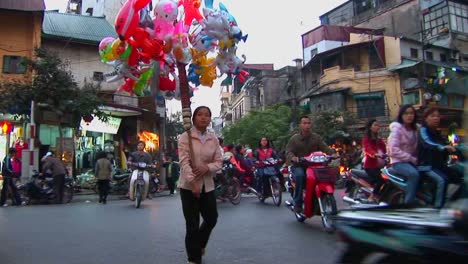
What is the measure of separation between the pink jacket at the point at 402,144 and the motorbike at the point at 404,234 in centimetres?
338

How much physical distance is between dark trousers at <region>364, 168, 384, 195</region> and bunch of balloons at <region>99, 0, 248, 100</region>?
2.80 metres

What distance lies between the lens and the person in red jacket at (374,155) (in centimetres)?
744

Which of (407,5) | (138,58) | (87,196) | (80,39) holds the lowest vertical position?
(87,196)

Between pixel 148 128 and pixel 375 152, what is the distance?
23628mm

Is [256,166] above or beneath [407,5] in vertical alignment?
beneath

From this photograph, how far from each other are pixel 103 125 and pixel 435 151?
20717 millimetres

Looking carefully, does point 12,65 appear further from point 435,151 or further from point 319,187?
point 435,151

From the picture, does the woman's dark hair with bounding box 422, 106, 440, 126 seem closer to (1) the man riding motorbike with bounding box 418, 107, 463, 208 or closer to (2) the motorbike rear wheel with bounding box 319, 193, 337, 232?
(1) the man riding motorbike with bounding box 418, 107, 463, 208

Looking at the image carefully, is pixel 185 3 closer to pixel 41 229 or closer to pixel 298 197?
pixel 298 197

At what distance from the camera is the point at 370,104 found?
35531 mm

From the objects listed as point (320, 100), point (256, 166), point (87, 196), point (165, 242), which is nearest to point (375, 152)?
point (165, 242)

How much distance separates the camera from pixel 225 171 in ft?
41.9

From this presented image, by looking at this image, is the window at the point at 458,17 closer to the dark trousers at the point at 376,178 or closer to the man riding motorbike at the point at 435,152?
the dark trousers at the point at 376,178

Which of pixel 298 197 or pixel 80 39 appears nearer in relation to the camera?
pixel 298 197
